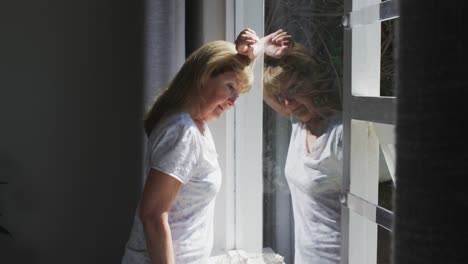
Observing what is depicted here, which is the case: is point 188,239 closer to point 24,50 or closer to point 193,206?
point 193,206

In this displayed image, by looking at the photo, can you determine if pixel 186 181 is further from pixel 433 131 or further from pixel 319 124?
pixel 433 131

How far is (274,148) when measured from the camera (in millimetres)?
1477

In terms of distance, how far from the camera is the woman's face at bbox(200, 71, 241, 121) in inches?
51.0

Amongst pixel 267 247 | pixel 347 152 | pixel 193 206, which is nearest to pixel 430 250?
pixel 347 152

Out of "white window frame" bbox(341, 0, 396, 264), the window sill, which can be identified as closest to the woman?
the window sill

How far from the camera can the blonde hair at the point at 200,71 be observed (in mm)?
1280

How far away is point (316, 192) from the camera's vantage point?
1151 mm

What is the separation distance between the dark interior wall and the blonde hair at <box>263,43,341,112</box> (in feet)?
3.33

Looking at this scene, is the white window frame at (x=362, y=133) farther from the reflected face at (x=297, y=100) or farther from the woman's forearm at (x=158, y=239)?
Answer: the woman's forearm at (x=158, y=239)

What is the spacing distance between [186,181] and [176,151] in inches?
2.7

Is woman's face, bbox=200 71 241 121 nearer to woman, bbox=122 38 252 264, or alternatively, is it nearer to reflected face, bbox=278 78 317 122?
woman, bbox=122 38 252 264

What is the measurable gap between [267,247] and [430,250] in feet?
4.04

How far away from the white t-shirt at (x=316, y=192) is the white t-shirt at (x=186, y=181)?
0.19 m

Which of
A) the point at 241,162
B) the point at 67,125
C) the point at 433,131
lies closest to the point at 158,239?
the point at 241,162
